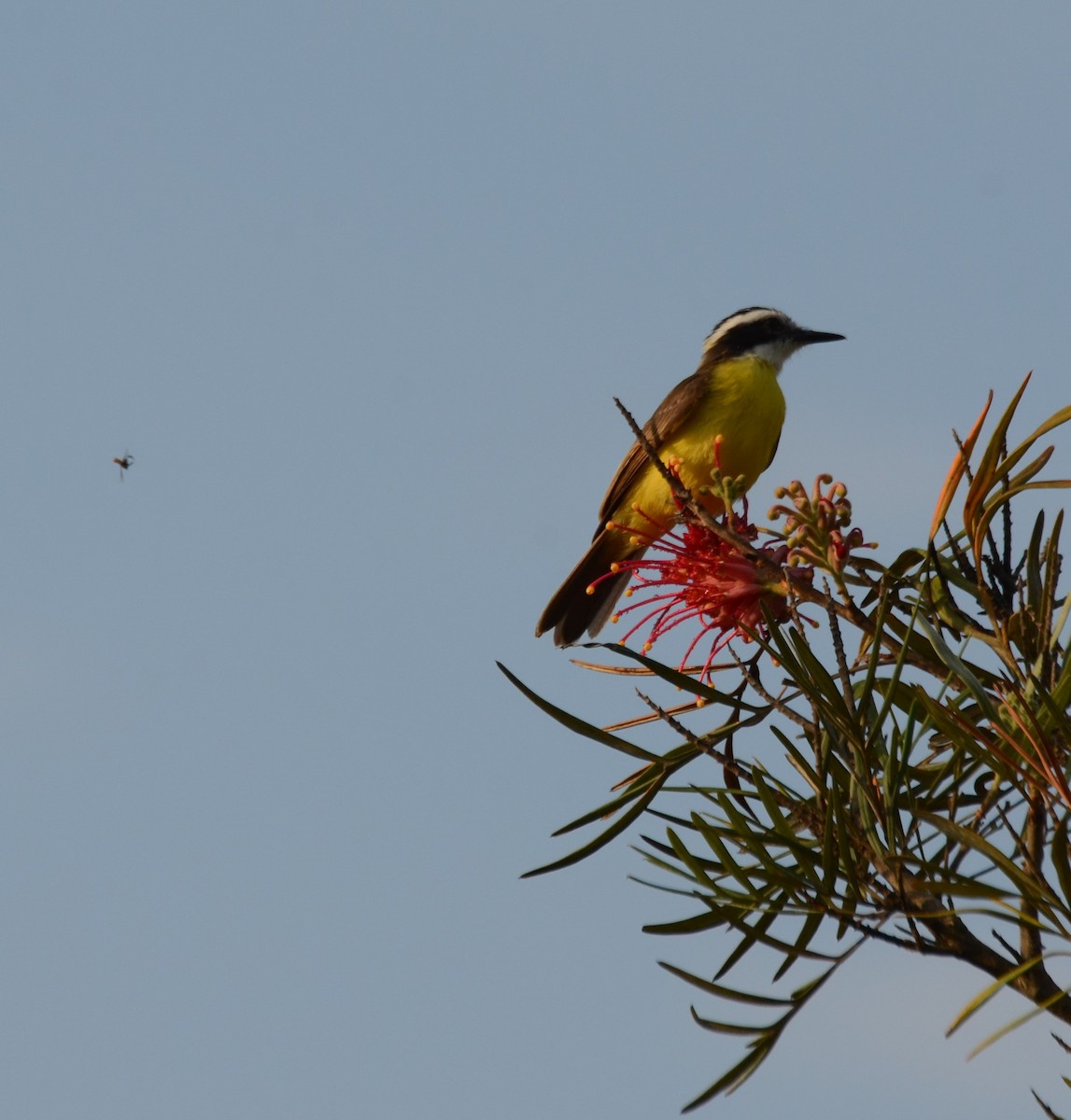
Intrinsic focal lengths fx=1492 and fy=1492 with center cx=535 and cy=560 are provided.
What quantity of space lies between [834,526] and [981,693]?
19.3 inches

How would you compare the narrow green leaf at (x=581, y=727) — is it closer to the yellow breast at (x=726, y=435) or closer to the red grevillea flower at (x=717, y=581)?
the red grevillea flower at (x=717, y=581)

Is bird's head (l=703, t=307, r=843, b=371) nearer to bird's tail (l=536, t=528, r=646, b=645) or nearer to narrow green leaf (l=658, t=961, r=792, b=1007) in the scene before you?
bird's tail (l=536, t=528, r=646, b=645)

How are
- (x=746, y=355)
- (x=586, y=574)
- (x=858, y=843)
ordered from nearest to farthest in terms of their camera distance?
(x=858, y=843), (x=586, y=574), (x=746, y=355)

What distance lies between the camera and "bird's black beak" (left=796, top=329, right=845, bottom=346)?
726 centimetres

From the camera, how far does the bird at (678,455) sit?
561 centimetres

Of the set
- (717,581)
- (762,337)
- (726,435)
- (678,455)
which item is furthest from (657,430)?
(717,581)

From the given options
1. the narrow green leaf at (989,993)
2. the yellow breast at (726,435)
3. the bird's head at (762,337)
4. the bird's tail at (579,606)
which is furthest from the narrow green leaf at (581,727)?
the bird's head at (762,337)

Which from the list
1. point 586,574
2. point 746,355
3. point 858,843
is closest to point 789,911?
point 858,843

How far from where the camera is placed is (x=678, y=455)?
19.9 feet

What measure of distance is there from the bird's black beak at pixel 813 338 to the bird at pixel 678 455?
597 mm

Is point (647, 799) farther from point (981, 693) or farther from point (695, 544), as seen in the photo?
point (981, 693)

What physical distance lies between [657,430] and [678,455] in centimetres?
19

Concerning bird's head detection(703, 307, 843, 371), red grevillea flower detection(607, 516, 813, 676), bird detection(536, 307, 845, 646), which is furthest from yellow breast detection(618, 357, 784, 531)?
red grevillea flower detection(607, 516, 813, 676)

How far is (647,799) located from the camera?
2.25m
